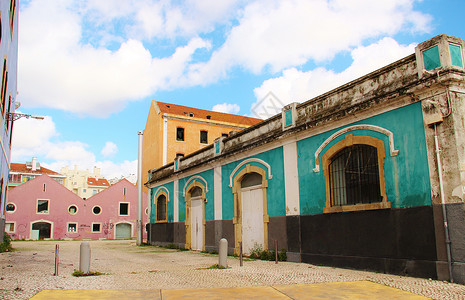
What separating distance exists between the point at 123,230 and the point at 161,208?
2187 cm

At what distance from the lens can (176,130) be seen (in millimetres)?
31922

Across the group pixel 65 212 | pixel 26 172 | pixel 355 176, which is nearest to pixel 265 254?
pixel 355 176

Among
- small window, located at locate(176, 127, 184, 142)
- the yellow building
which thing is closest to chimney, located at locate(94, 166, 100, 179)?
the yellow building

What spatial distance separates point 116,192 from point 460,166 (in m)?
39.2

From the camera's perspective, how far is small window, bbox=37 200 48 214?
38438 millimetres

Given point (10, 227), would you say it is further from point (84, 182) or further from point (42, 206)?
point (84, 182)

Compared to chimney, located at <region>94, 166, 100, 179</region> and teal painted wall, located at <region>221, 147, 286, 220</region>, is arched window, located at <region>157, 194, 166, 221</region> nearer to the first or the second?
teal painted wall, located at <region>221, 147, 286, 220</region>

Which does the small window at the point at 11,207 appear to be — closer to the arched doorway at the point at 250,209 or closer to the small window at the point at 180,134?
the small window at the point at 180,134

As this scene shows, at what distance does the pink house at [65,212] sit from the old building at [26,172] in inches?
747

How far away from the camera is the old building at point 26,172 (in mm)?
55919

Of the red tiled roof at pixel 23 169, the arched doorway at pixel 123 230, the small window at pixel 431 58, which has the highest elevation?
the red tiled roof at pixel 23 169

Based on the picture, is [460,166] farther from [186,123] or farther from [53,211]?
[53,211]

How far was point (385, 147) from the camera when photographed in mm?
8969

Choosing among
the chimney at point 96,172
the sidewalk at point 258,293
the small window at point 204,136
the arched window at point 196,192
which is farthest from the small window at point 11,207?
the chimney at point 96,172
